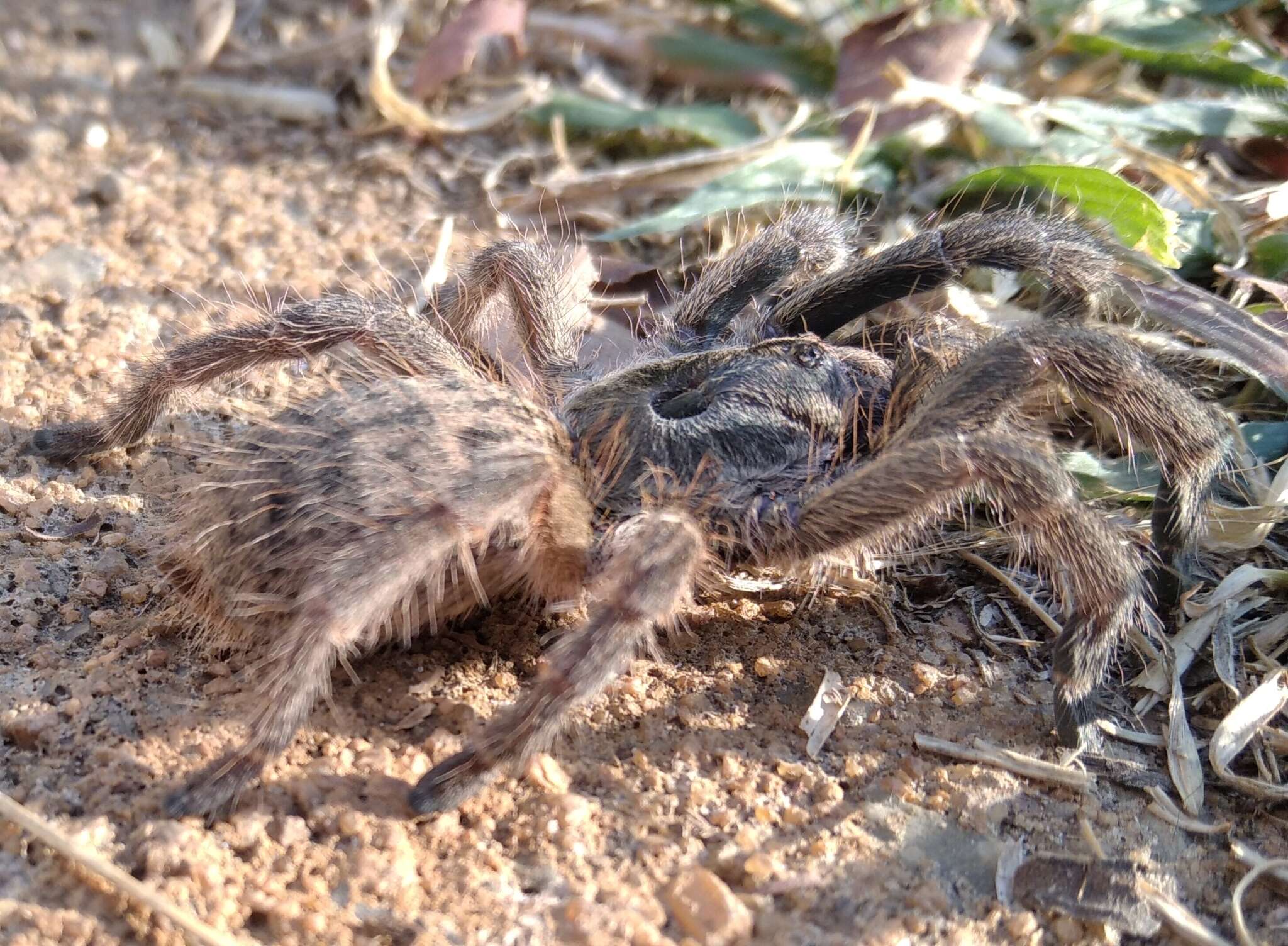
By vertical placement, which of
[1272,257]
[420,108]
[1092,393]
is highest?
[420,108]

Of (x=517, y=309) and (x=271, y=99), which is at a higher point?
(x=271, y=99)

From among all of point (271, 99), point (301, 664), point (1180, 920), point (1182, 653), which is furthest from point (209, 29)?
point (1180, 920)

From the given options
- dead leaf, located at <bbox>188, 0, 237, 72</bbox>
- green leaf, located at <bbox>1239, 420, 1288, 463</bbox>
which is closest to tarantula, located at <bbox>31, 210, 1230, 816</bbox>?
green leaf, located at <bbox>1239, 420, 1288, 463</bbox>

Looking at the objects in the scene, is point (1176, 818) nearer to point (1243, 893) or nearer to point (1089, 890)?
point (1243, 893)

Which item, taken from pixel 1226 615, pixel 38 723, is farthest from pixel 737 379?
pixel 38 723

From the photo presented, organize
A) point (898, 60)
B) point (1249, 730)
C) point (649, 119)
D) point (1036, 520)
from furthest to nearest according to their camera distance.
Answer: point (649, 119)
point (898, 60)
point (1249, 730)
point (1036, 520)

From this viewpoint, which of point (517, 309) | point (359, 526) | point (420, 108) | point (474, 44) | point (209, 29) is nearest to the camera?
point (359, 526)

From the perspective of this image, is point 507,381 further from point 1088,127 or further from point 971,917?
point 1088,127
